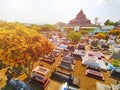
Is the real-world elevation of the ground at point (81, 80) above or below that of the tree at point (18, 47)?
below

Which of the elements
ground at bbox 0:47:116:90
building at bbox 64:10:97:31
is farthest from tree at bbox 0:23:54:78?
building at bbox 64:10:97:31

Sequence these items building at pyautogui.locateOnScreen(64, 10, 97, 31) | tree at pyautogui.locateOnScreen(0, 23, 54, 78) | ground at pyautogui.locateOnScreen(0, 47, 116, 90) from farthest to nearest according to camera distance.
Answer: building at pyautogui.locateOnScreen(64, 10, 97, 31)
ground at pyautogui.locateOnScreen(0, 47, 116, 90)
tree at pyautogui.locateOnScreen(0, 23, 54, 78)

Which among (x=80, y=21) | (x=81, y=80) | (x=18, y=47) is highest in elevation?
(x=80, y=21)

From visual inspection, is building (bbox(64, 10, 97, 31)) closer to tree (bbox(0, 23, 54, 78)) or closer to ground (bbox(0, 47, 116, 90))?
ground (bbox(0, 47, 116, 90))

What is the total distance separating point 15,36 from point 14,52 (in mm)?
2301

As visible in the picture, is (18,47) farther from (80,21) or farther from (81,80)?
(80,21)

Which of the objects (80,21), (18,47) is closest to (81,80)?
(18,47)

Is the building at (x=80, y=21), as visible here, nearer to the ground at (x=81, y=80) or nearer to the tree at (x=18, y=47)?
the ground at (x=81, y=80)

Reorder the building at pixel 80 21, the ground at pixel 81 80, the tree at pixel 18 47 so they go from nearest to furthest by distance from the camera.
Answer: the tree at pixel 18 47 → the ground at pixel 81 80 → the building at pixel 80 21

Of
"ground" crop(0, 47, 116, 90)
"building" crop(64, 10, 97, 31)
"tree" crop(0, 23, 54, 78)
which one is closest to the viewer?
"tree" crop(0, 23, 54, 78)

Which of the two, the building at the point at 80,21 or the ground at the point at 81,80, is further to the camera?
the building at the point at 80,21

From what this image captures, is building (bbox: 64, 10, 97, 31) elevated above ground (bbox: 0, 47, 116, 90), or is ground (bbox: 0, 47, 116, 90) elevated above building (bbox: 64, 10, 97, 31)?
building (bbox: 64, 10, 97, 31)

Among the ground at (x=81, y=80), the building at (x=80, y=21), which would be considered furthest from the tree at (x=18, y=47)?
the building at (x=80, y=21)

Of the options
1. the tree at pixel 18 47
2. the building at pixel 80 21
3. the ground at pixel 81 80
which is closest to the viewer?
the tree at pixel 18 47
